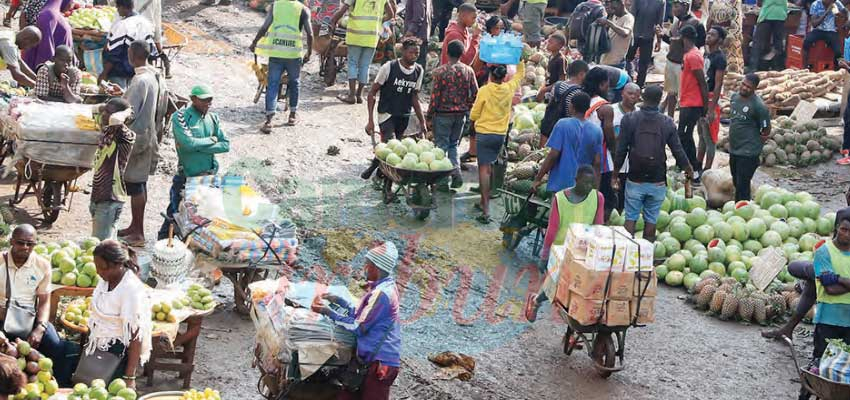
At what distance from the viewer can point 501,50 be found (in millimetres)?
13609

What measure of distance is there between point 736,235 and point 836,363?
3961 mm

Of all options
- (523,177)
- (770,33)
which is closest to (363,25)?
(523,177)

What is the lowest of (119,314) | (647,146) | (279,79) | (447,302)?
(447,302)

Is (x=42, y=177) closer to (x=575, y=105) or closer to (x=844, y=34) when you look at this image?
(x=575, y=105)

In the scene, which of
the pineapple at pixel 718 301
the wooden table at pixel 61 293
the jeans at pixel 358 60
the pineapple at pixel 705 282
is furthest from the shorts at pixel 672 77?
the wooden table at pixel 61 293

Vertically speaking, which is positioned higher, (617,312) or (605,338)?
(617,312)

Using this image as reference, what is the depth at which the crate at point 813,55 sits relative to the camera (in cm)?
1928

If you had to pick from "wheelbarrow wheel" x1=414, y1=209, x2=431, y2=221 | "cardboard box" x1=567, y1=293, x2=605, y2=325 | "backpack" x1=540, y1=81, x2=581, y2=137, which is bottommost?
"wheelbarrow wheel" x1=414, y1=209, x2=431, y2=221

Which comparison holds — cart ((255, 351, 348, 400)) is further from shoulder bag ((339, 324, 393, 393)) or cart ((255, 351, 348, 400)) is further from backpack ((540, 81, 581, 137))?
backpack ((540, 81, 581, 137))

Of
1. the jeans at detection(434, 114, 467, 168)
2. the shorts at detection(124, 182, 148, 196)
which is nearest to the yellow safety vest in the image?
the jeans at detection(434, 114, 467, 168)

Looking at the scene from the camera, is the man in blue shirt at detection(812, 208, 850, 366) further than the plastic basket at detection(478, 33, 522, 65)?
No

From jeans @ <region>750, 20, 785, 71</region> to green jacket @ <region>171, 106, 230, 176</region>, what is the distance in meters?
12.7

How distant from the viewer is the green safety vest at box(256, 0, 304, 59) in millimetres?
14367

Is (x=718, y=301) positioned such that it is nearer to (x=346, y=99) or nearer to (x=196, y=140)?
(x=196, y=140)
